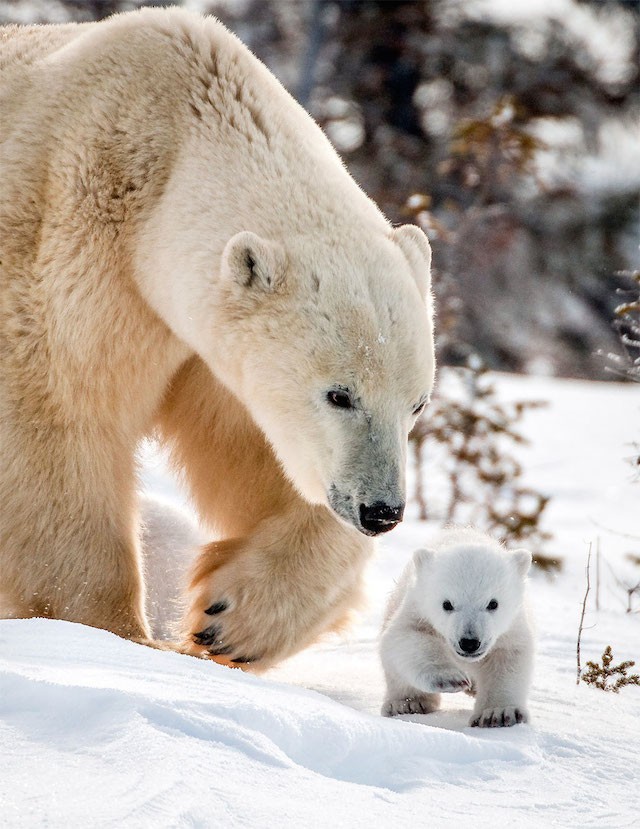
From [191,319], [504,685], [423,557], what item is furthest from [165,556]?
[504,685]

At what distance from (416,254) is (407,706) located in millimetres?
1255

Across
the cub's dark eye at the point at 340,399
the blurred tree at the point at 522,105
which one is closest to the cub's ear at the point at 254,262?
the cub's dark eye at the point at 340,399

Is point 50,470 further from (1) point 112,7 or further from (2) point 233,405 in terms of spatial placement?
(1) point 112,7

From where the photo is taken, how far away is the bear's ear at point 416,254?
12.1 feet

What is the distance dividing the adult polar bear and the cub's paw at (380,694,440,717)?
0.46m

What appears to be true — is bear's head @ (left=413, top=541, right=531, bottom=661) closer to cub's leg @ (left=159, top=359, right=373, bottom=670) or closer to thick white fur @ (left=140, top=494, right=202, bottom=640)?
cub's leg @ (left=159, top=359, right=373, bottom=670)

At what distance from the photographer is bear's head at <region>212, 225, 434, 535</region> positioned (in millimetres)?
3338

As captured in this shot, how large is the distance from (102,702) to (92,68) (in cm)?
223

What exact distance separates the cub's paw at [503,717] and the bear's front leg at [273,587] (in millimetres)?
865

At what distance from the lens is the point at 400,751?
2.57 meters

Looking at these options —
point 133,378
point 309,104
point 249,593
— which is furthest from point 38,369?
point 309,104

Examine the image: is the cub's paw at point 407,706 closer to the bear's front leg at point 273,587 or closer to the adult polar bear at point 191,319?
the adult polar bear at point 191,319

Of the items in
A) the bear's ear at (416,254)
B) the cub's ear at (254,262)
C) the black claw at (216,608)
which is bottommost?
the black claw at (216,608)

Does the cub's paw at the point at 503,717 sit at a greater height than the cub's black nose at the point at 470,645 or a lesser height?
lesser
